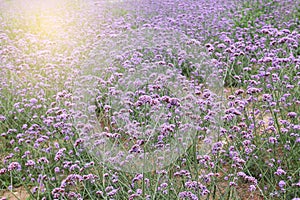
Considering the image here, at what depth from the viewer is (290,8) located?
8.25m

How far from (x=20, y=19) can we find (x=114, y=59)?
19.3ft

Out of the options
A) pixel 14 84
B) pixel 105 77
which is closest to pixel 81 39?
pixel 14 84

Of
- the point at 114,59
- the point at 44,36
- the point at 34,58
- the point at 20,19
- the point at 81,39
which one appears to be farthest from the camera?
the point at 20,19

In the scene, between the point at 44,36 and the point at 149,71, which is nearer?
the point at 149,71

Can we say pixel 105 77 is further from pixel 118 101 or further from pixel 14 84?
pixel 14 84

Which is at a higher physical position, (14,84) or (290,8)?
(290,8)

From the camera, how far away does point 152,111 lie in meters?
3.52

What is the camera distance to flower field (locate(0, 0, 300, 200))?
9.68ft

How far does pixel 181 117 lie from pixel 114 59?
1.97 metres

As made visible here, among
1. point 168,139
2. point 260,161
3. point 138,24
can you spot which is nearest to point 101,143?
point 168,139

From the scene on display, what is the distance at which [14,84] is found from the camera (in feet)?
17.7

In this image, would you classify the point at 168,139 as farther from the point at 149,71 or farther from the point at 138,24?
the point at 138,24

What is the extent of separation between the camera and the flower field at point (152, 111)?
9.68ft

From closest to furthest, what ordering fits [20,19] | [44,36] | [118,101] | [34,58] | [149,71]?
1. [118,101]
2. [149,71]
3. [34,58]
4. [44,36]
5. [20,19]
